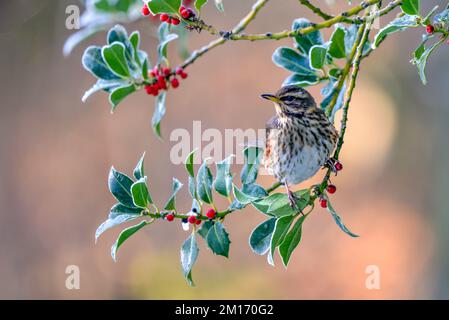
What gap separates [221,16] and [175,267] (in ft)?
10.3

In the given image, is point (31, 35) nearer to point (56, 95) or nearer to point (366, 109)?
point (56, 95)

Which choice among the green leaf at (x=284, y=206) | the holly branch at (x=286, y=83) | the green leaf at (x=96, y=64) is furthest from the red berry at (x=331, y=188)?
the green leaf at (x=96, y=64)

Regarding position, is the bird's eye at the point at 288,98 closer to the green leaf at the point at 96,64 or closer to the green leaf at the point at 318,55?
the green leaf at the point at 318,55

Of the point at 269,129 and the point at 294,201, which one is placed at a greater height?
the point at 269,129

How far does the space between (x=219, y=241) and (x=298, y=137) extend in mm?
1172

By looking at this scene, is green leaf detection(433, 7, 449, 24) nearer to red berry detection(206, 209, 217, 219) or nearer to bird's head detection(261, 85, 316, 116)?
red berry detection(206, 209, 217, 219)

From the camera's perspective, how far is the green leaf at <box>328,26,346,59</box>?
2.60m

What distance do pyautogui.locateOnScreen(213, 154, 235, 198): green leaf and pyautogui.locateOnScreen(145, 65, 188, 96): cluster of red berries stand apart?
0.57m

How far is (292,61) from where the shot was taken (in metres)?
2.88

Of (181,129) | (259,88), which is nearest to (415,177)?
(259,88)

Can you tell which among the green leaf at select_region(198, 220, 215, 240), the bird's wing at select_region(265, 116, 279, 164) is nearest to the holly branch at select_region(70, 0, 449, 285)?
the green leaf at select_region(198, 220, 215, 240)

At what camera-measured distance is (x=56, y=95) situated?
7.96 m

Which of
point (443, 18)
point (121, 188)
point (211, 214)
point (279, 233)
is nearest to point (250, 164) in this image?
point (211, 214)

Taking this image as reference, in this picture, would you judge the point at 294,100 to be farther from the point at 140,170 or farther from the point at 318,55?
the point at 140,170
